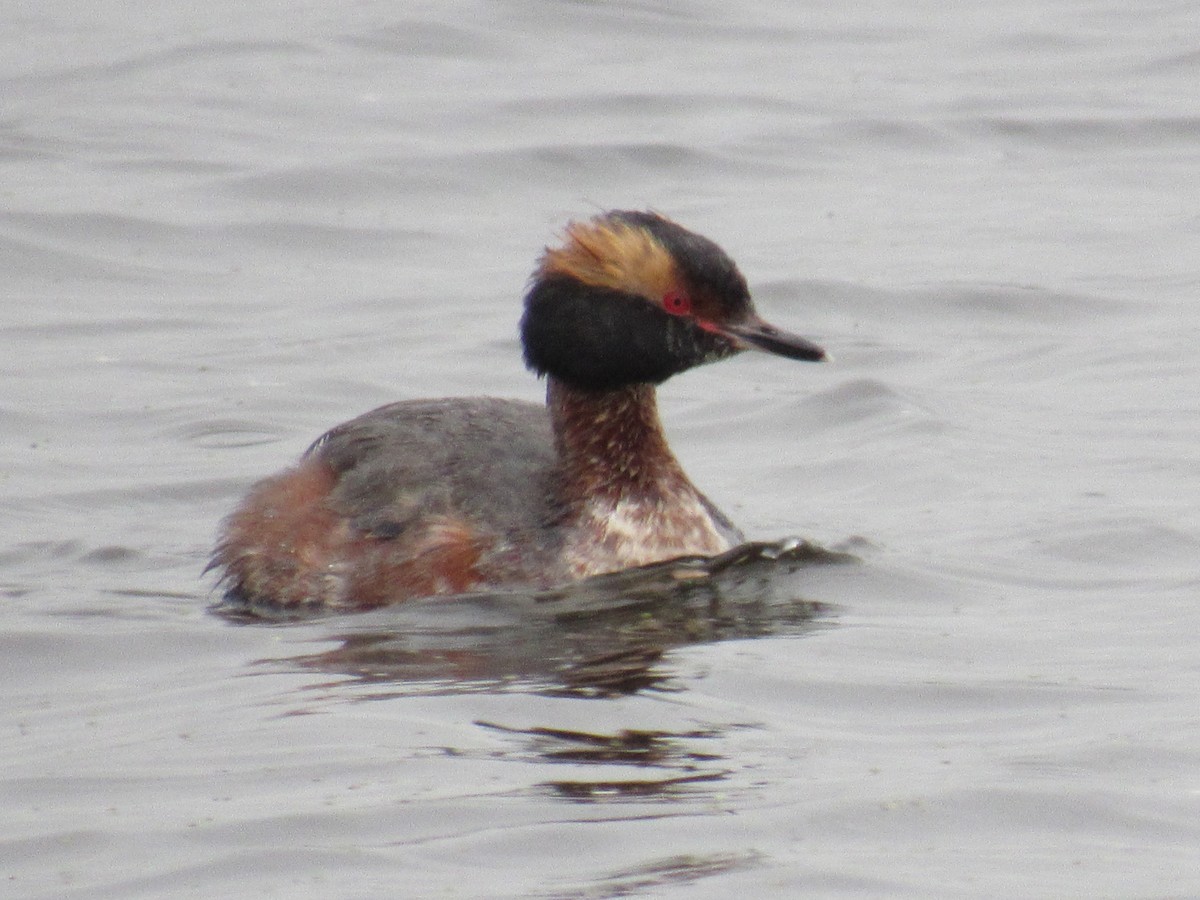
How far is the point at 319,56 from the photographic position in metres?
20.0

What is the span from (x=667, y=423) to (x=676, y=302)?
3019 millimetres

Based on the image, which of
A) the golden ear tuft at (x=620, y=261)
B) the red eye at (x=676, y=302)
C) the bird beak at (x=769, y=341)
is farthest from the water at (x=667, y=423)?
the golden ear tuft at (x=620, y=261)

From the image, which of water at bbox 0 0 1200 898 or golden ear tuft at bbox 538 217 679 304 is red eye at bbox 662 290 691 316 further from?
water at bbox 0 0 1200 898

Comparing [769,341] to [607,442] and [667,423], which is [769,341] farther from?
[667,423]

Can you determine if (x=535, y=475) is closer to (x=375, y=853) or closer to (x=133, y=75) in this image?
(x=375, y=853)

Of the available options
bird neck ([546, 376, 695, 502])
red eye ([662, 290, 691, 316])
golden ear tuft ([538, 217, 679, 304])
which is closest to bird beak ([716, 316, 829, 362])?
red eye ([662, 290, 691, 316])

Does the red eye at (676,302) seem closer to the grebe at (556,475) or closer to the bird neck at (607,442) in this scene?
the grebe at (556,475)

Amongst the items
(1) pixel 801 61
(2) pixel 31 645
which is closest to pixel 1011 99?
(1) pixel 801 61

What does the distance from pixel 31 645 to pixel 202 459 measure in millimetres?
3010

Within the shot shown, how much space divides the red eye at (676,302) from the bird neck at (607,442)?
394 mm

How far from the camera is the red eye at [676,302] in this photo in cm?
902

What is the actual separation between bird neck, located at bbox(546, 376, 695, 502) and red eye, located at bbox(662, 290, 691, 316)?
1.29ft

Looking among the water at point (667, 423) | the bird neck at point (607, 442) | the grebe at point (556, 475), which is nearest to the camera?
the water at point (667, 423)

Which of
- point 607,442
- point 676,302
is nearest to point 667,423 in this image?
point 607,442
